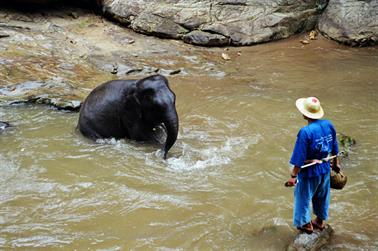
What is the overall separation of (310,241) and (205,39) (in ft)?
26.8

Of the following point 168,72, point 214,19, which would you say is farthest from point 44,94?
point 214,19

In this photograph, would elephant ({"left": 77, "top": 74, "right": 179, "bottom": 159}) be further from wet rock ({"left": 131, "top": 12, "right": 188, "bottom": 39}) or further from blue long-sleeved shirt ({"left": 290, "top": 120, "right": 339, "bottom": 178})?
wet rock ({"left": 131, "top": 12, "right": 188, "bottom": 39})

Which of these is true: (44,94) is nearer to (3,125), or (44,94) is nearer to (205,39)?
(3,125)

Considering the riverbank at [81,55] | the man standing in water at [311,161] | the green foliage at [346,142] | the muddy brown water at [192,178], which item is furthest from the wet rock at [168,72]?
the man standing in water at [311,161]

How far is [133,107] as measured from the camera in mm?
6586

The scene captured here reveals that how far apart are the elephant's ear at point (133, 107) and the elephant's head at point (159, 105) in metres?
0.05

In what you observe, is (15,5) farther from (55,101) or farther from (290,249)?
(290,249)

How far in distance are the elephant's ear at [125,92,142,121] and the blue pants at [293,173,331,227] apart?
111 inches

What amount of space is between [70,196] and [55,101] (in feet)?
10.4

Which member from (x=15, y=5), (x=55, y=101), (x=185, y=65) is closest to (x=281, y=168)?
(x=55, y=101)

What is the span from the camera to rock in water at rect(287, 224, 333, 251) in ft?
14.1

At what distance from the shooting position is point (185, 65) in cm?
1055

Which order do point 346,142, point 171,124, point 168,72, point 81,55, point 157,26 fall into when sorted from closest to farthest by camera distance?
point 171,124
point 346,142
point 168,72
point 81,55
point 157,26

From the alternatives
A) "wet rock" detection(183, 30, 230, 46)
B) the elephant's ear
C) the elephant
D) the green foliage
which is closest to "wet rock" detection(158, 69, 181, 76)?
"wet rock" detection(183, 30, 230, 46)
